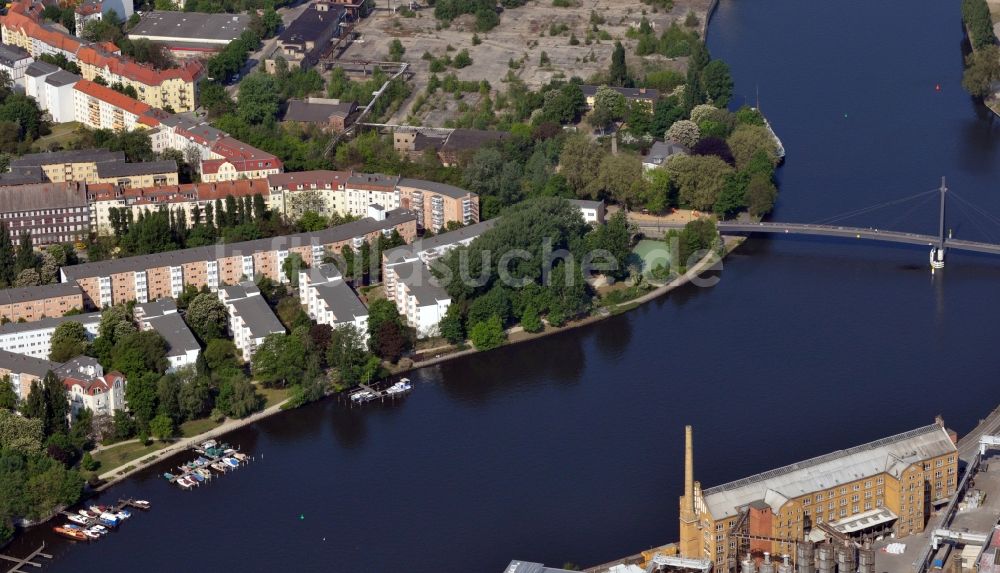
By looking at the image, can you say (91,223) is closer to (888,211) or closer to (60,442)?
(60,442)

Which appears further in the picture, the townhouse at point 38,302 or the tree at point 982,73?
the tree at point 982,73

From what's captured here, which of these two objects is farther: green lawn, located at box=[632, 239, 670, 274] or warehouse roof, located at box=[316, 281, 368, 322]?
green lawn, located at box=[632, 239, 670, 274]

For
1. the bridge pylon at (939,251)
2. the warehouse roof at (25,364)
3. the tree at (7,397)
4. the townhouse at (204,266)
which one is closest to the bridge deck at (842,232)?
the bridge pylon at (939,251)

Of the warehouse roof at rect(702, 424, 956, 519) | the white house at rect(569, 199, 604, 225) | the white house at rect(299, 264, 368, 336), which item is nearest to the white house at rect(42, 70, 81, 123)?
the white house at rect(299, 264, 368, 336)

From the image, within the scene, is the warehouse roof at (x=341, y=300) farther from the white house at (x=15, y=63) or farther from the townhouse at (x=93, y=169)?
the white house at (x=15, y=63)

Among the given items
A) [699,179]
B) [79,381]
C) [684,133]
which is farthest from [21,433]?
[684,133]

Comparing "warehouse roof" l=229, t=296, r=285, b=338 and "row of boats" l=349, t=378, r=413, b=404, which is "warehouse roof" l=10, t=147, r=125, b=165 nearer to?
"warehouse roof" l=229, t=296, r=285, b=338

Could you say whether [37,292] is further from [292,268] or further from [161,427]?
[161,427]
